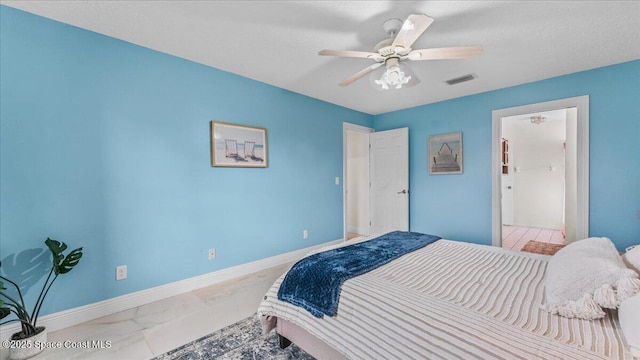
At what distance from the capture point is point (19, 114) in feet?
5.94

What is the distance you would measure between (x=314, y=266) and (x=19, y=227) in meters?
2.15

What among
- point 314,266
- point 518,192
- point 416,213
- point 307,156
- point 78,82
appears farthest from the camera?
point 518,192

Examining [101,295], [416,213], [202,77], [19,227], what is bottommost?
[101,295]

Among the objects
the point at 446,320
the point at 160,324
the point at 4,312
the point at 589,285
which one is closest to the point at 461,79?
the point at 589,285

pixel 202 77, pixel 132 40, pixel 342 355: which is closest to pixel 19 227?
pixel 132 40

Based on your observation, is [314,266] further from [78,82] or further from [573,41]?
[573,41]

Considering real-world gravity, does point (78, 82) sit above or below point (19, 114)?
above

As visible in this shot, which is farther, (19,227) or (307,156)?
(307,156)

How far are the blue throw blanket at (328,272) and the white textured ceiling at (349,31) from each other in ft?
5.78

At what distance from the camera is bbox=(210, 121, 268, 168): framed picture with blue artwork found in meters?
2.79

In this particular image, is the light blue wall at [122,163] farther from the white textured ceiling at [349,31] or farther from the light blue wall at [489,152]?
→ the light blue wall at [489,152]

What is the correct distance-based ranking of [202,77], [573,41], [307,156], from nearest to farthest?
[573,41] → [202,77] → [307,156]

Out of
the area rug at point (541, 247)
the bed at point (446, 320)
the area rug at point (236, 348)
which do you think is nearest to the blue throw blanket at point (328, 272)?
the bed at point (446, 320)

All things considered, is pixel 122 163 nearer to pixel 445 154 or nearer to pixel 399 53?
pixel 399 53
